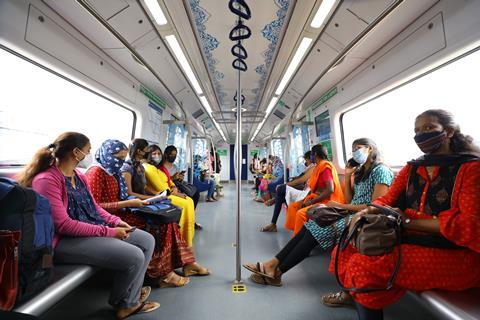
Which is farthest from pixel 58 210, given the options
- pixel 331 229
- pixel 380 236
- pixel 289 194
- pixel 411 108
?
pixel 411 108

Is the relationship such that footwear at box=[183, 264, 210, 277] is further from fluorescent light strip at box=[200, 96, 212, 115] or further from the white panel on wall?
fluorescent light strip at box=[200, 96, 212, 115]

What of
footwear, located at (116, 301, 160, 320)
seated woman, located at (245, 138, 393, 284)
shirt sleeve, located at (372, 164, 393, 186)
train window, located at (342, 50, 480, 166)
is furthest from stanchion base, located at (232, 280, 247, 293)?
train window, located at (342, 50, 480, 166)

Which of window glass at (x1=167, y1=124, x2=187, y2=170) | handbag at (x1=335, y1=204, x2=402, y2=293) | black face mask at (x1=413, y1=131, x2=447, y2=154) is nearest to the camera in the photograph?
handbag at (x1=335, y1=204, x2=402, y2=293)

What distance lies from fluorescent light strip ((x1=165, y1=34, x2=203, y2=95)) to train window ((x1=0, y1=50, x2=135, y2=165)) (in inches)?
51.4

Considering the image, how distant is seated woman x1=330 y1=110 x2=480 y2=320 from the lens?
1117 millimetres

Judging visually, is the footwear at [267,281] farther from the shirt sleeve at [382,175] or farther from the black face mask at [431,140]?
the black face mask at [431,140]

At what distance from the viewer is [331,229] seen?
1995 mm

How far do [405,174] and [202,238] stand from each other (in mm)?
2833

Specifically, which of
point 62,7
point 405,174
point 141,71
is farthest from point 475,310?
point 141,71

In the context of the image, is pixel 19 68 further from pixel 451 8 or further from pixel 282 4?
pixel 451 8

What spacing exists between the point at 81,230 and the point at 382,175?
2585 mm

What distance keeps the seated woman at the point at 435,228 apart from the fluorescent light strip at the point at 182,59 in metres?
2.66

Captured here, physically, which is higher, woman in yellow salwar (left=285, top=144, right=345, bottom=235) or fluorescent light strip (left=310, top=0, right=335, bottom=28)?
fluorescent light strip (left=310, top=0, right=335, bottom=28)

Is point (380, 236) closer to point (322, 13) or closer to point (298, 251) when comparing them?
point (298, 251)
